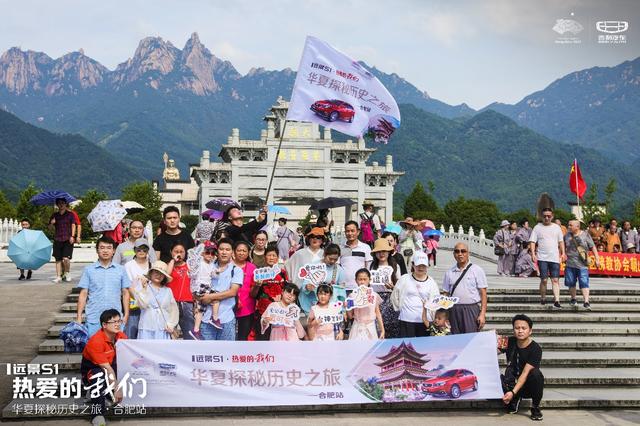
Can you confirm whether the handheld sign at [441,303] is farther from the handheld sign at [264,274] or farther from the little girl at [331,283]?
the handheld sign at [264,274]

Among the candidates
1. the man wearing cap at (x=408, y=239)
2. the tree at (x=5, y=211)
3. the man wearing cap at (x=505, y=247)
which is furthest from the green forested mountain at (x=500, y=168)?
the man wearing cap at (x=408, y=239)

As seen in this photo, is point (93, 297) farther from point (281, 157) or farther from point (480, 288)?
point (281, 157)

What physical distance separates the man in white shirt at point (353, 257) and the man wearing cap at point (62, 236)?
6035 mm

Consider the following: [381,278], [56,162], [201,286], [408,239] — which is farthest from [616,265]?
[56,162]

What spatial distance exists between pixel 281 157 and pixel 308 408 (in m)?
59.8

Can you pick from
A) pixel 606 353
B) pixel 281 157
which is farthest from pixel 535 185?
pixel 606 353

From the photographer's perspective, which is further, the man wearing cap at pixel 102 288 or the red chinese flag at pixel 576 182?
the red chinese flag at pixel 576 182

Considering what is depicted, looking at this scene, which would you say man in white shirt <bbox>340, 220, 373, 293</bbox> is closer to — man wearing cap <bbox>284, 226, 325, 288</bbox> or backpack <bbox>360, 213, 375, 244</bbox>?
man wearing cap <bbox>284, 226, 325, 288</bbox>

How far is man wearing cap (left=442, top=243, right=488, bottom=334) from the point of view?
26.1ft

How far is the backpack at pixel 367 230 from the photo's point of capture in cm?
1358

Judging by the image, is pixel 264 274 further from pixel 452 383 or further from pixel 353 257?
pixel 452 383

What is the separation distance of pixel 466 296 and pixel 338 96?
3510mm

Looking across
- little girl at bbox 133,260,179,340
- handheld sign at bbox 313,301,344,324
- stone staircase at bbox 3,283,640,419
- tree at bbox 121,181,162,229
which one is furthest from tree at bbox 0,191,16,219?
handheld sign at bbox 313,301,344,324

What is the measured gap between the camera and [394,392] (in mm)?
7176
